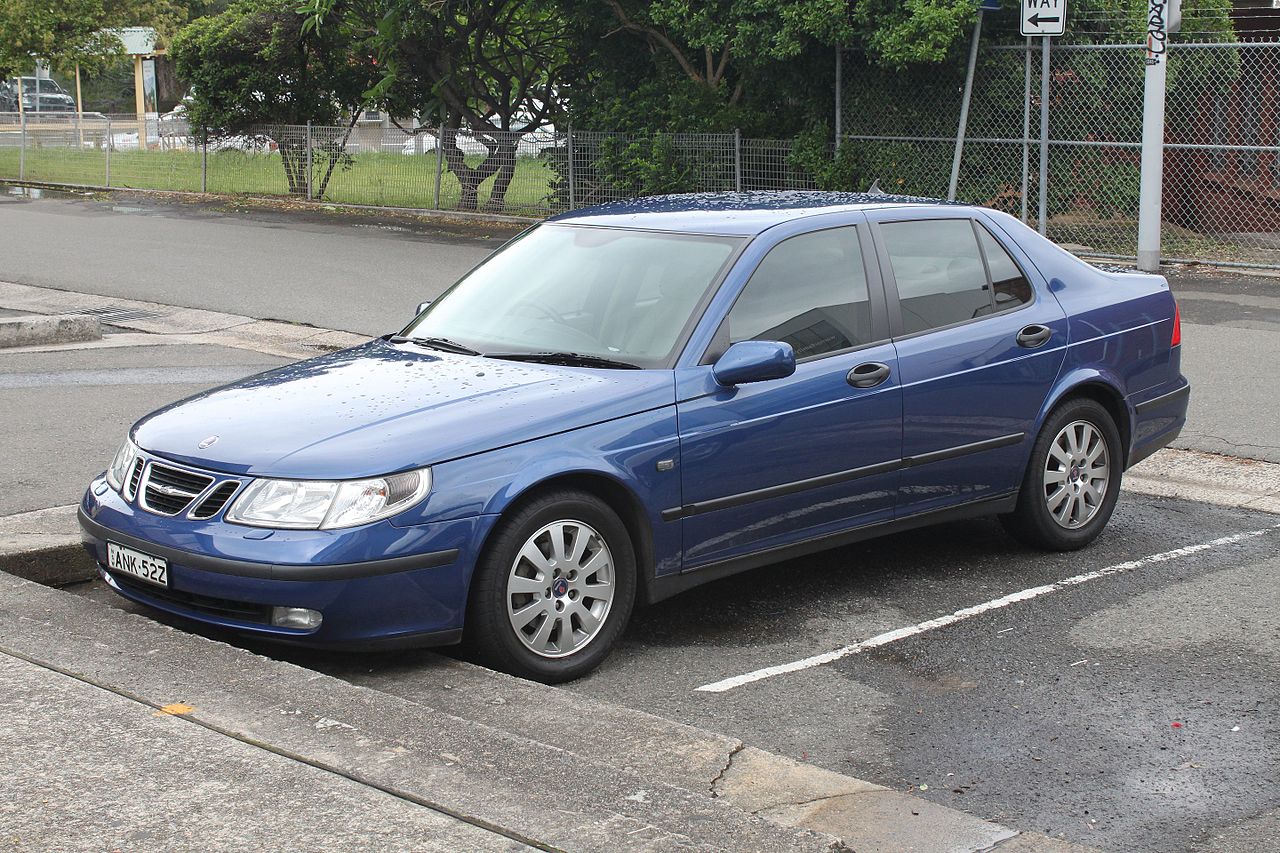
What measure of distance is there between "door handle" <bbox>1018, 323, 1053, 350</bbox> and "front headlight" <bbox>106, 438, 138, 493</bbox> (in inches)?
141

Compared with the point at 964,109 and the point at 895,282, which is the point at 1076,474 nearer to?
the point at 895,282

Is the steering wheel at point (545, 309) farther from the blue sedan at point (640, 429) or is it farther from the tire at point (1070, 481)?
the tire at point (1070, 481)

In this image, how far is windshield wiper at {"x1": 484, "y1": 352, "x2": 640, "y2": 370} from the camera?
18.1 feet

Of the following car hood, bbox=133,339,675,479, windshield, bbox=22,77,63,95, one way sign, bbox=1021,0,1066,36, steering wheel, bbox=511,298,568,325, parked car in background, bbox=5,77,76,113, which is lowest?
car hood, bbox=133,339,675,479

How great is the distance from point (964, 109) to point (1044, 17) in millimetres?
1708

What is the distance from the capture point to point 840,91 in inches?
732

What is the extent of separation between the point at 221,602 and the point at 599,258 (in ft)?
6.81

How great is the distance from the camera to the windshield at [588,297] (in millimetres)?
5688

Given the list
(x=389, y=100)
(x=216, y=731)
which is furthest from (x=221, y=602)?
(x=389, y=100)

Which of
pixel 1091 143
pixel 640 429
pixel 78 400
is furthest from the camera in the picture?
pixel 1091 143

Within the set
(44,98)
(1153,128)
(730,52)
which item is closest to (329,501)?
(1153,128)

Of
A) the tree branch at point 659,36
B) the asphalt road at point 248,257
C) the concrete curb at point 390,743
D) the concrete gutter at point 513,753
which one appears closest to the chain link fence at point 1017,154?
the tree branch at point 659,36

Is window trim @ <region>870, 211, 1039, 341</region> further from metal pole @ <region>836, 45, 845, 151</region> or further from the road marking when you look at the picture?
metal pole @ <region>836, 45, 845, 151</region>

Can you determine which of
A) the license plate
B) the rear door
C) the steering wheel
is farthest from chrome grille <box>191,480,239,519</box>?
the rear door
